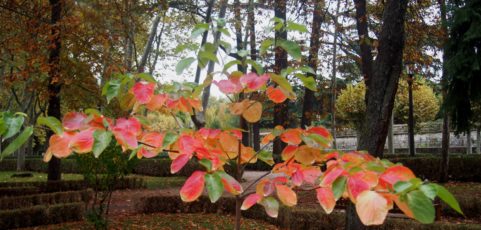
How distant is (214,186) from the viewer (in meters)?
1.21

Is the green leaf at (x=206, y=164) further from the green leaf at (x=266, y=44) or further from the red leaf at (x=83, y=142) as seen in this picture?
the green leaf at (x=266, y=44)

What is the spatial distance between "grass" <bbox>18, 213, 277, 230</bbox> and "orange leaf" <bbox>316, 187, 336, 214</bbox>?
7404 millimetres

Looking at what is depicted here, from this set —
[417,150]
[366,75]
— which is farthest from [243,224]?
[417,150]

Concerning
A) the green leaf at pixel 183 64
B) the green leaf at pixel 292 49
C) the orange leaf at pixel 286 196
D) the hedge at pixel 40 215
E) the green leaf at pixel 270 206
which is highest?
the green leaf at pixel 292 49

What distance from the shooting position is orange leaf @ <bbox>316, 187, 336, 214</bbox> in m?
1.37

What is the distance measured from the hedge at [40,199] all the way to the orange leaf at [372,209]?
916cm

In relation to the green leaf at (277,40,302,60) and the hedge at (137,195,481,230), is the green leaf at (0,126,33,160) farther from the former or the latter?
the hedge at (137,195,481,230)

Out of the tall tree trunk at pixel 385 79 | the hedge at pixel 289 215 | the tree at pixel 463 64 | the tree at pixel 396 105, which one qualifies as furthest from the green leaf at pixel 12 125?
the tree at pixel 396 105

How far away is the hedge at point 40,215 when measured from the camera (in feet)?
27.1

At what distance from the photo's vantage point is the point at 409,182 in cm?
100

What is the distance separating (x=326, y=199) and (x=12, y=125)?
98 cm

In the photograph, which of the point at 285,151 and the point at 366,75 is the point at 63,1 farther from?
the point at 285,151

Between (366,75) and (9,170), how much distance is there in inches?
866

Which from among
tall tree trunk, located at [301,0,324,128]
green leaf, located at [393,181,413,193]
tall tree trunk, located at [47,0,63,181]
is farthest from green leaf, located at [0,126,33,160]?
tall tree trunk, located at [301,0,324,128]
